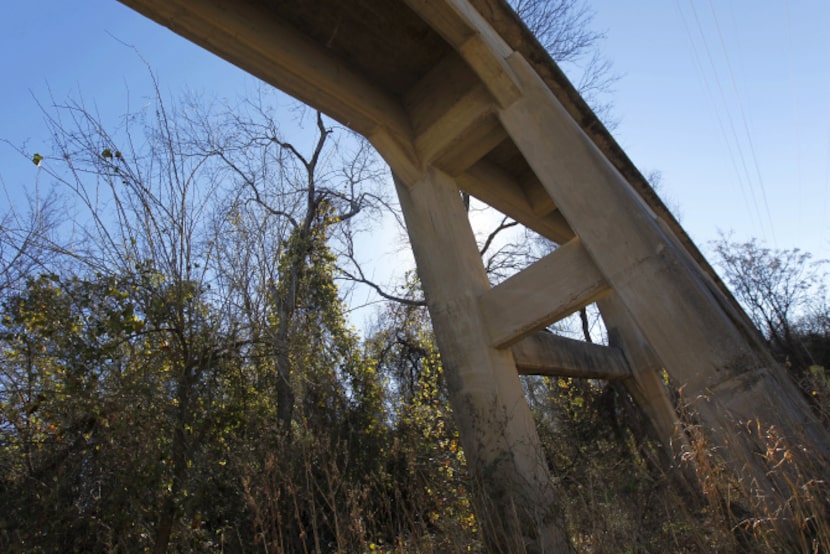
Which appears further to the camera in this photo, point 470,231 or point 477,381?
point 470,231

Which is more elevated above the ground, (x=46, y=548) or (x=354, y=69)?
(x=354, y=69)

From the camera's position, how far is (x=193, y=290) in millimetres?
4590

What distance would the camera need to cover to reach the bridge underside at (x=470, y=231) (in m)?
3.50

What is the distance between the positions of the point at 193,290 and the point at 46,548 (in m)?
2.15

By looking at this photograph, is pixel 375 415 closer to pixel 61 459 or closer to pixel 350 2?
pixel 61 459

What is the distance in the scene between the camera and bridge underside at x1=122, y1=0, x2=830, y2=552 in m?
3.50

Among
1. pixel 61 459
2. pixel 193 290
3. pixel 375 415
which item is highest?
pixel 193 290

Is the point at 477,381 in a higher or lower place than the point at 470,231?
lower

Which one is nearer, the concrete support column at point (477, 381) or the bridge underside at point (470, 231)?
the bridge underside at point (470, 231)

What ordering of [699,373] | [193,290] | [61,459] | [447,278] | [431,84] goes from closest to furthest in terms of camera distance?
[699,373]
[61,459]
[193,290]
[447,278]
[431,84]

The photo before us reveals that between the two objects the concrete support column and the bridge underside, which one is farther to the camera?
the concrete support column

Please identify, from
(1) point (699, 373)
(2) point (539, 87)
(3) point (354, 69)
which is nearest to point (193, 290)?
(3) point (354, 69)

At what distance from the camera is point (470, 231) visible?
5.46 meters

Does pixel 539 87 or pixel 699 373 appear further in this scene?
pixel 539 87
